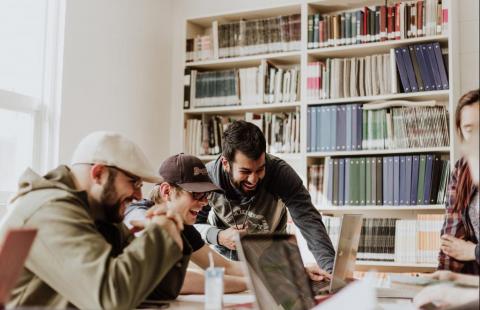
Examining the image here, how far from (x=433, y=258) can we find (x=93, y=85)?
98.9 inches

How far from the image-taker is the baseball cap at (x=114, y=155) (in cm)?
174

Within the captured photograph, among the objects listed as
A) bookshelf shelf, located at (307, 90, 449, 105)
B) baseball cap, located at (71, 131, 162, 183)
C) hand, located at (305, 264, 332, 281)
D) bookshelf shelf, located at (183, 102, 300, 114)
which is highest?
bookshelf shelf, located at (307, 90, 449, 105)

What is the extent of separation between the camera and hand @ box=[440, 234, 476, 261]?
1.88 m

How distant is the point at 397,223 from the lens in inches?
156

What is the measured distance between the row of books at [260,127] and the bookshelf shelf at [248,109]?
44mm

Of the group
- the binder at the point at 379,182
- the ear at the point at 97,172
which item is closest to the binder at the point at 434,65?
the binder at the point at 379,182

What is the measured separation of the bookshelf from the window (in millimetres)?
1225

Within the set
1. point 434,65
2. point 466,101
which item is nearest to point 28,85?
point 434,65

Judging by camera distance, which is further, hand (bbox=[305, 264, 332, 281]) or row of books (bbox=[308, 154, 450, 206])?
row of books (bbox=[308, 154, 450, 206])

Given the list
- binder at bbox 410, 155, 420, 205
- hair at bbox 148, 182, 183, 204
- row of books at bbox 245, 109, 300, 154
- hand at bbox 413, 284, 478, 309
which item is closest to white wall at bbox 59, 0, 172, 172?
row of books at bbox 245, 109, 300, 154

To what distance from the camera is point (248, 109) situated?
179 inches

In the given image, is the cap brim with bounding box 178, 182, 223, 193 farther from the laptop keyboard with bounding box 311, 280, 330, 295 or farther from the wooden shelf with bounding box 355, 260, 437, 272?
the wooden shelf with bounding box 355, 260, 437, 272

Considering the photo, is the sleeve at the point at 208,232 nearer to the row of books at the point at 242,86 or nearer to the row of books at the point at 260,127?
the row of books at the point at 260,127

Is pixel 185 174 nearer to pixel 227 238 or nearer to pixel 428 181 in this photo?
pixel 227 238
